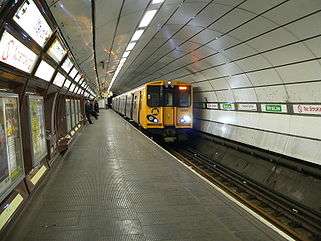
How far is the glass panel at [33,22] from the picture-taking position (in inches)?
141

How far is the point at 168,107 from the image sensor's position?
16.5m

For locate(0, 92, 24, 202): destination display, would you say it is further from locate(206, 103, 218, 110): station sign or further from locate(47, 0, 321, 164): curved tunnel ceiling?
locate(206, 103, 218, 110): station sign

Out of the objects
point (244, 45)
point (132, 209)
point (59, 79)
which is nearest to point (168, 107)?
point (244, 45)

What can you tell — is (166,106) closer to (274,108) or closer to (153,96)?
(153,96)

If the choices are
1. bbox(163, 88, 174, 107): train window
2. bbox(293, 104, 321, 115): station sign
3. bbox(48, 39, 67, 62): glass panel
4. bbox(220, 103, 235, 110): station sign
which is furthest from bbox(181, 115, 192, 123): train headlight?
bbox(48, 39, 67, 62): glass panel

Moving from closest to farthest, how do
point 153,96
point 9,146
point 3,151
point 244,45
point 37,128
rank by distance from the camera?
point 3,151 → point 9,146 → point 37,128 → point 244,45 → point 153,96

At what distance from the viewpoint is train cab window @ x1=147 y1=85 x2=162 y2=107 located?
1658 centimetres

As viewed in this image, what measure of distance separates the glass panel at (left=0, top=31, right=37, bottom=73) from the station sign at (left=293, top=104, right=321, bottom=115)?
581cm

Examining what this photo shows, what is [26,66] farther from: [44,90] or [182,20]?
[182,20]

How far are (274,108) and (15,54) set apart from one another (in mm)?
7503

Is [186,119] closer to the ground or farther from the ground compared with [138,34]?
closer to the ground

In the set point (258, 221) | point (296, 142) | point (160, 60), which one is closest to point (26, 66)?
point (258, 221)

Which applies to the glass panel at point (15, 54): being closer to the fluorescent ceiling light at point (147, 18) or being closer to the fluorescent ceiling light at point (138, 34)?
the fluorescent ceiling light at point (147, 18)

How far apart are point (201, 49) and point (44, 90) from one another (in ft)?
18.2
